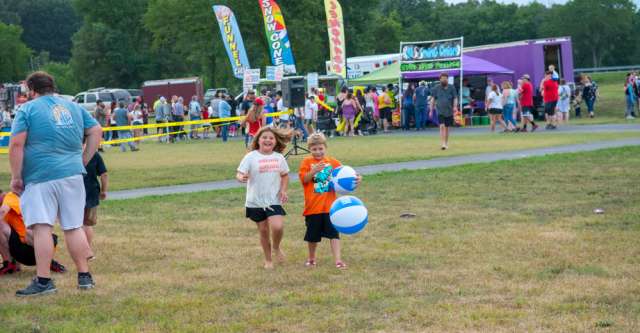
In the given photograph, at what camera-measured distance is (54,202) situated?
25.0 ft

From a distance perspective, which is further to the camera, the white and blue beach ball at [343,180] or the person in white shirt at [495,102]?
the person in white shirt at [495,102]

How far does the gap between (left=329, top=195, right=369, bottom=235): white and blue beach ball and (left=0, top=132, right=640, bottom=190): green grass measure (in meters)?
10.0

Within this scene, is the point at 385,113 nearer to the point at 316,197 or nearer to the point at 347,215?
the point at 316,197

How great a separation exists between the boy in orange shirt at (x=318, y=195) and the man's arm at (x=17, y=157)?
2439 mm

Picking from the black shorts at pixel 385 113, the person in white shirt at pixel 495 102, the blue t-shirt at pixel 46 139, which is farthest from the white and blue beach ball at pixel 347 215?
the black shorts at pixel 385 113

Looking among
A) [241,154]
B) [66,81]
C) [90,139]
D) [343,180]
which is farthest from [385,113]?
[66,81]

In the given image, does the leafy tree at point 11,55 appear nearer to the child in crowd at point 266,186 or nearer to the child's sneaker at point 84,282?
the child in crowd at point 266,186

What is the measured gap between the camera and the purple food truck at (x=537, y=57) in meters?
38.2

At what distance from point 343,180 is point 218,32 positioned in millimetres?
61446

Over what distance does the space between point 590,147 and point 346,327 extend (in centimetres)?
1623

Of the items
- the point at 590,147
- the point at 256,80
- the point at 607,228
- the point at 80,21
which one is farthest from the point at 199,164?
the point at 80,21

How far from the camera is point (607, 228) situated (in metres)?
9.90

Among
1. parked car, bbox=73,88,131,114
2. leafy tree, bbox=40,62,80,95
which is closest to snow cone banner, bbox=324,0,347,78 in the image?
parked car, bbox=73,88,131,114

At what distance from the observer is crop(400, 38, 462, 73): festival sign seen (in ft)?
116
